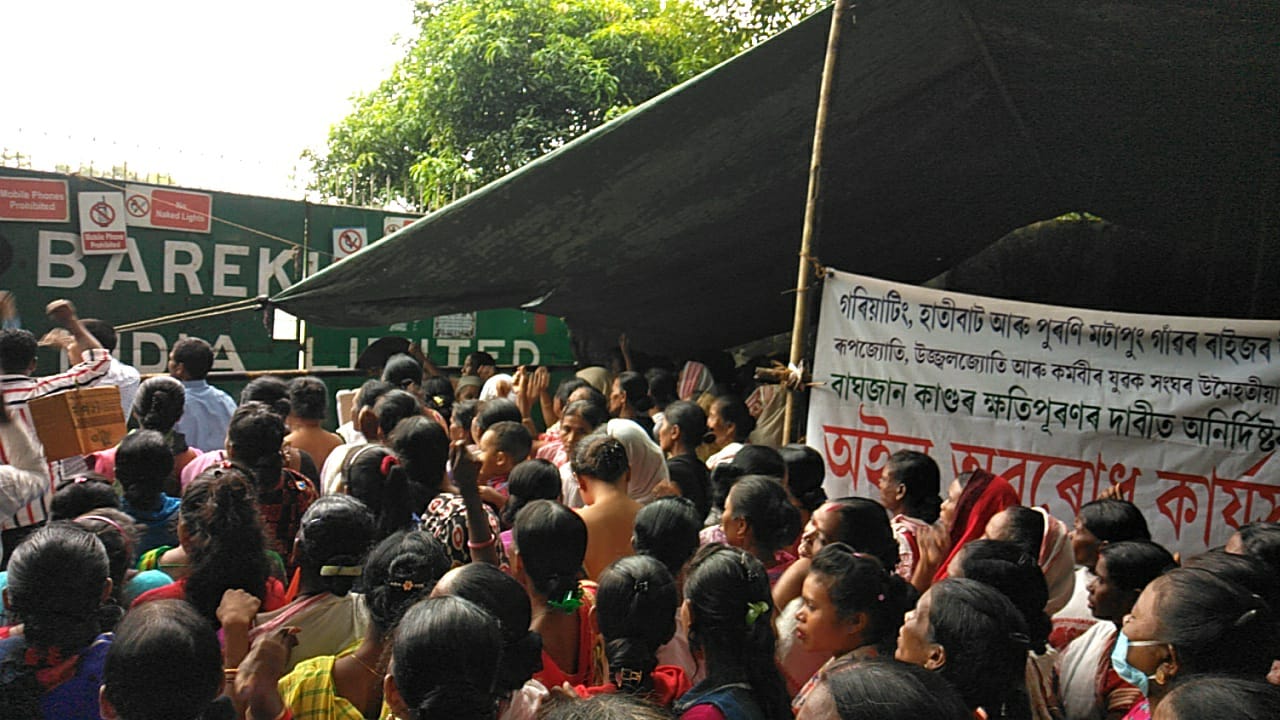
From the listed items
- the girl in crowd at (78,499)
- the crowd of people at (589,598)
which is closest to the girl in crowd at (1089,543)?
the crowd of people at (589,598)

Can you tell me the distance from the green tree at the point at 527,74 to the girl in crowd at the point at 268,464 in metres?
→ 12.5

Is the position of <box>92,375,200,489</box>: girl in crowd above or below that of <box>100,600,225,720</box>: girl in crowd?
above

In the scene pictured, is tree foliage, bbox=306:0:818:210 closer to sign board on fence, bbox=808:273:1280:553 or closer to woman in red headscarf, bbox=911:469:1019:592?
sign board on fence, bbox=808:273:1280:553

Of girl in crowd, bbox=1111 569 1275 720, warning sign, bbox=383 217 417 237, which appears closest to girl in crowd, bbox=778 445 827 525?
girl in crowd, bbox=1111 569 1275 720

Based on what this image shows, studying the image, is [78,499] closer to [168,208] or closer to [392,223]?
[168,208]

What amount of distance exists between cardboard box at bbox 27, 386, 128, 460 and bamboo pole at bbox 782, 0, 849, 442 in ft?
9.78

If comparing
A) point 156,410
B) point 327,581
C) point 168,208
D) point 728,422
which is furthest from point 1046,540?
point 168,208

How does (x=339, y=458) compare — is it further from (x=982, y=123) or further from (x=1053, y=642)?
(x=982, y=123)

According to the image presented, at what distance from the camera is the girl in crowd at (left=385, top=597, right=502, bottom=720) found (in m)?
1.95

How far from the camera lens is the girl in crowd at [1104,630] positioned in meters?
3.03

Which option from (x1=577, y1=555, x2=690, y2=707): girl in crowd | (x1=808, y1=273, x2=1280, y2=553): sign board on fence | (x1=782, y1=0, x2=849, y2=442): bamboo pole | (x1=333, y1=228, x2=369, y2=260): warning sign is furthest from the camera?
(x1=333, y1=228, x2=369, y2=260): warning sign

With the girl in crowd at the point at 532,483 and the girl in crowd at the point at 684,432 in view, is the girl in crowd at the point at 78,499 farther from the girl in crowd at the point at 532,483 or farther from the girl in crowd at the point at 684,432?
the girl in crowd at the point at 684,432

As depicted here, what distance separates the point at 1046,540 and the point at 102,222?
26.9 ft

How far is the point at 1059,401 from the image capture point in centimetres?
500
